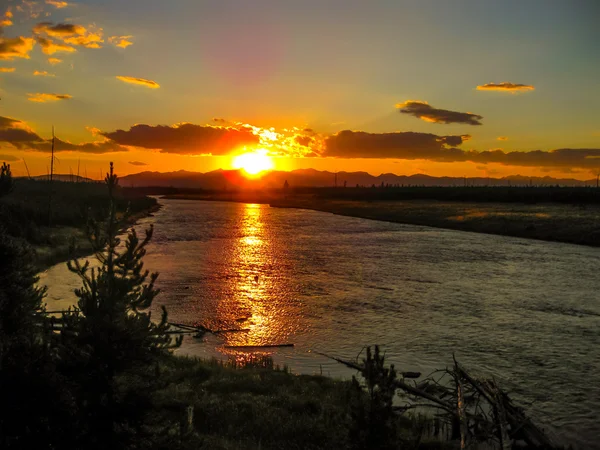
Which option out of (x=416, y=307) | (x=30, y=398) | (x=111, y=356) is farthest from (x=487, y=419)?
(x=416, y=307)

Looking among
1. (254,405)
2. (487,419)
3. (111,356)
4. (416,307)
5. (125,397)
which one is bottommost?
(254,405)

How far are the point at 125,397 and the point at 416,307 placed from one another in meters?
21.6

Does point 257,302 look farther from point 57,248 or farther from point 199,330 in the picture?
point 57,248

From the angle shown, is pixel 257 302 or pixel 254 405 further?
pixel 257 302

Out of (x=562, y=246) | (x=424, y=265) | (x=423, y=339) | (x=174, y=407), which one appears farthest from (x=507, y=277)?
(x=174, y=407)

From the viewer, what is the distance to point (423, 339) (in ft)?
70.7

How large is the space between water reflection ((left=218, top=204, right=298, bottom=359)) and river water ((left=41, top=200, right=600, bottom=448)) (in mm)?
89

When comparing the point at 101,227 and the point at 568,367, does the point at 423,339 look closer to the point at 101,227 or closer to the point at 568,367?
the point at 568,367

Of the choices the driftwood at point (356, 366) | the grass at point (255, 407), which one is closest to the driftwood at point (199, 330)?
the grass at point (255, 407)

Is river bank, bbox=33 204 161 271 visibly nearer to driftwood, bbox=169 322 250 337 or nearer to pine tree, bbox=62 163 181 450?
driftwood, bbox=169 322 250 337

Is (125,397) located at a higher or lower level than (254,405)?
higher

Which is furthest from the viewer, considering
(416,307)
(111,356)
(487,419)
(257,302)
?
(257,302)

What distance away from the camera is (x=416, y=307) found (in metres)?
27.8

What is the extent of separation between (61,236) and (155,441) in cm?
4782
